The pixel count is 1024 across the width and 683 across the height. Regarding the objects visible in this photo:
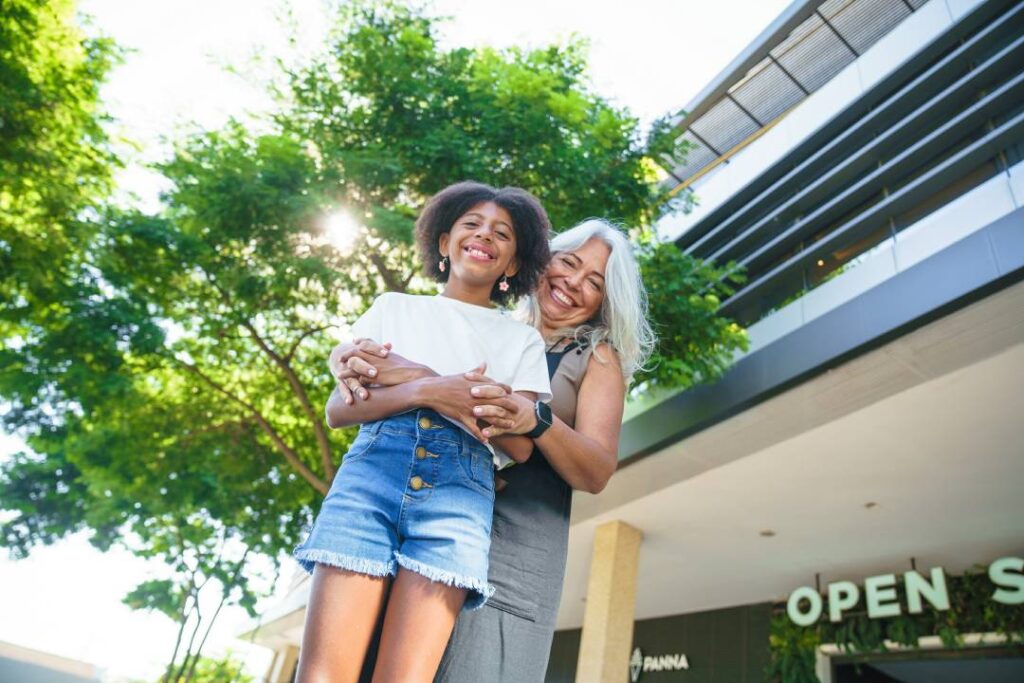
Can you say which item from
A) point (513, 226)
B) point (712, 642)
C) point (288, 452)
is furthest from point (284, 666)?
point (513, 226)

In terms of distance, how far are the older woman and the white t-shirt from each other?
124 mm

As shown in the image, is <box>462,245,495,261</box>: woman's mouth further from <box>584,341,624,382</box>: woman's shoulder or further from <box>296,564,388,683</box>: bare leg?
<box>296,564,388,683</box>: bare leg

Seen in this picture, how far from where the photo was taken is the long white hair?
6.44 ft

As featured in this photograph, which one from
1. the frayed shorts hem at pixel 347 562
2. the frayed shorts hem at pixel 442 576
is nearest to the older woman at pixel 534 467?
the frayed shorts hem at pixel 442 576

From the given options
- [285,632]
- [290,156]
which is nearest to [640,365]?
[290,156]

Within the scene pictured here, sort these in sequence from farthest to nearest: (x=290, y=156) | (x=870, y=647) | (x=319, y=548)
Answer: (x=870, y=647)
(x=290, y=156)
(x=319, y=548)

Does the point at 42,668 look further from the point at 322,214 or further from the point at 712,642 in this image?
the point at 712,642

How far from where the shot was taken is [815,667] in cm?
1033

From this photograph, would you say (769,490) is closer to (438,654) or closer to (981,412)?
(981,412)

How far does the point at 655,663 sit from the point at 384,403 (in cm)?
1372

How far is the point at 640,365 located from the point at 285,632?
77.7 feet

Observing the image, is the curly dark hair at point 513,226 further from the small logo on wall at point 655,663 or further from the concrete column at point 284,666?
the concrete column at point 284,666

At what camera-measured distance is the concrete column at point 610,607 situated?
357 inches

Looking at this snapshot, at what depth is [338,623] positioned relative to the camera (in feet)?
4.27
